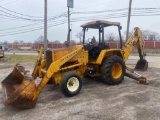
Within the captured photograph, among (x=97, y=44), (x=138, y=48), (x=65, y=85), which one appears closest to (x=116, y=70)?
(x=97, y=44)

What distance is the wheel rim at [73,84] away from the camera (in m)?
6.70

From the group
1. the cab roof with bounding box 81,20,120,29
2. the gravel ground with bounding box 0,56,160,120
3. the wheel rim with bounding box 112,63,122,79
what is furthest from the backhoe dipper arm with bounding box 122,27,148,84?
the cab roof with bounding box 81,20,120,29

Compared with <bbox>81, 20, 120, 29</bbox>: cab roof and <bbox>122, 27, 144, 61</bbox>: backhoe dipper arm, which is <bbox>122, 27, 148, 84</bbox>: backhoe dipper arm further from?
<bbox>81, 20, 120, 29</bbox>: cab roof

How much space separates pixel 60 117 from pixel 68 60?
2.40m

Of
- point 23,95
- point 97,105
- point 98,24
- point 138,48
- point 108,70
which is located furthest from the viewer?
point 138,48

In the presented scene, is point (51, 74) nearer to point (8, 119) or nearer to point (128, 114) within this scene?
point (8, 119)

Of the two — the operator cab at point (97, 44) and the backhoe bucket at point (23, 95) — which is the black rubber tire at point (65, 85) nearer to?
the backhoe bucket at point (23, 95)

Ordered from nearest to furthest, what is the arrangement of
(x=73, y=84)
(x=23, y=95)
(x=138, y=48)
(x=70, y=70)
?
1. (x=23, y=95)
2. (x=73, y=84)
3. (x=70, y=70)
4. (x=138, y=48)

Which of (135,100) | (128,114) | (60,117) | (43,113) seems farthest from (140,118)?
(43,113)

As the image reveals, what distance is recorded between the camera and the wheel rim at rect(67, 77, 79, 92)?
6.70 meters

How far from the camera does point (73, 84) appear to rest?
6840 millimetres

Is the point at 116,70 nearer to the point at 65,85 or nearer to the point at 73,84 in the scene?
the point at 73,84

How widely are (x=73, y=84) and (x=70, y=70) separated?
0.67 m

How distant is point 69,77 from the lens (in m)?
6.58
